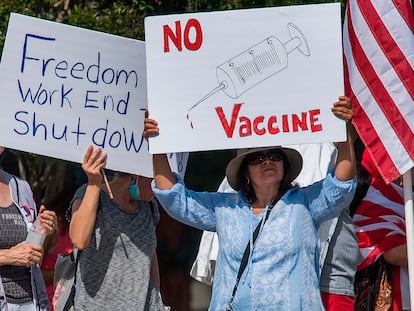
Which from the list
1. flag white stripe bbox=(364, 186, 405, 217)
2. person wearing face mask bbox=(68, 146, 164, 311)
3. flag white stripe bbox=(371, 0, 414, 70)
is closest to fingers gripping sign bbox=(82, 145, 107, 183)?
person wearing face mask bbox=(68, 146, 164, 311)

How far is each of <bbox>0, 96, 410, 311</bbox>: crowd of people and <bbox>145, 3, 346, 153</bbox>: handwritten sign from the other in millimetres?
119

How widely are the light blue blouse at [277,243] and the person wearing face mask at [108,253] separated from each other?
344 mm

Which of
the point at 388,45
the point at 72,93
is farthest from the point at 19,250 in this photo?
the point at 388,45

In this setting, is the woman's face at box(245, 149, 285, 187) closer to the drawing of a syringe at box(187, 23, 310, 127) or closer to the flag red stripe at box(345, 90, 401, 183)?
the drawing of a syringe at box(187, 23, 310, 127)

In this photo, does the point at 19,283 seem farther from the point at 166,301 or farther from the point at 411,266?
the point at 166,301

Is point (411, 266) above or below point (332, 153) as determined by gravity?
below

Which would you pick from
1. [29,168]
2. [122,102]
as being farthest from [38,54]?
[29,168]

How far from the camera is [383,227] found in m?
7.05

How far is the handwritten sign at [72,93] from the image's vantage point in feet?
20.8

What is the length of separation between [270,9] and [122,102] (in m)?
1.01

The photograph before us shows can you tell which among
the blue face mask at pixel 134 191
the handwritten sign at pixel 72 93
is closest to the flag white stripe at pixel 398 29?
the handwritten sign at pixel 72 93

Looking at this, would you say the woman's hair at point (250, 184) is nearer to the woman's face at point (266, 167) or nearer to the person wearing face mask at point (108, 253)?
the woman's face at point (266, 167)

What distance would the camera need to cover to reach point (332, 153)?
7.05m

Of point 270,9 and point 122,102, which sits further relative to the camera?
point 122,102
